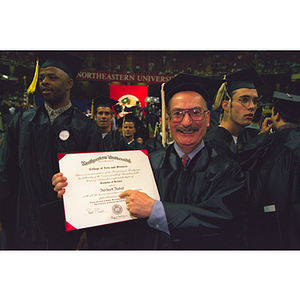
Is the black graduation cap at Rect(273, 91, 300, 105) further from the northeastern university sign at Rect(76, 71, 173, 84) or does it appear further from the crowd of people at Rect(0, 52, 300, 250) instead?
the northeastern university sign at Rect(76, 71, 173, 84)

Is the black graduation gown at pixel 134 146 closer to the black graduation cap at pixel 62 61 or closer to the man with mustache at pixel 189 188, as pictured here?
the man with mustache at pixel 189 188

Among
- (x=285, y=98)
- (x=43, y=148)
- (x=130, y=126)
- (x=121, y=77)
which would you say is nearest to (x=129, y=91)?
(x=121, y=77)

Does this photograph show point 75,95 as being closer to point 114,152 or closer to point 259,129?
point 114,152

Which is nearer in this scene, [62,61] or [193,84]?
[193,84]

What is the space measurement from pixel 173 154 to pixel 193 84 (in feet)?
2.12

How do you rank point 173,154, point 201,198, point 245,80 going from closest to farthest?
point 201,198
point 173,154
point 245,80

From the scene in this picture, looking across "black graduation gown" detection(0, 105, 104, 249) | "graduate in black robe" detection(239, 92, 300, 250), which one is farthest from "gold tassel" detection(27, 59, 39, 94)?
"graduate in black robe" detection(239, 92, 300, 250)

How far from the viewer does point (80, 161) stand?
1.85m

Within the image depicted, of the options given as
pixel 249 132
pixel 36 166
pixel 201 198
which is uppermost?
pixel 249 132

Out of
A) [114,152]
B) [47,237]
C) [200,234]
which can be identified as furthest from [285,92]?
[47,237]

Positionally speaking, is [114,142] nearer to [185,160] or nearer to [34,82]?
[185,160]

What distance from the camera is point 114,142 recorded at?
207 centimetres

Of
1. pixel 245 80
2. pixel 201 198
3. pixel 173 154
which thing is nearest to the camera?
pixel 201 198

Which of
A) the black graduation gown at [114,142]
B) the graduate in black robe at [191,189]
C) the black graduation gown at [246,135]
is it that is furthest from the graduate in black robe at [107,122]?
the black graduation gown at [246,135]
